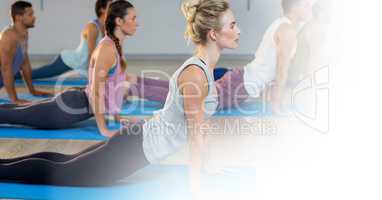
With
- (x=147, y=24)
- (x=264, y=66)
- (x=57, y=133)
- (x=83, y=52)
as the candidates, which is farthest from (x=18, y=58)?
(x=147, y=24)

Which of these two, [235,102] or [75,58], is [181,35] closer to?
[75,58]

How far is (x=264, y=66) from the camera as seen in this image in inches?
136

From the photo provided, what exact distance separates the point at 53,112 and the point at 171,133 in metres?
1.29

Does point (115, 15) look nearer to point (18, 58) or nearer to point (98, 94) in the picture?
point (98, 94)

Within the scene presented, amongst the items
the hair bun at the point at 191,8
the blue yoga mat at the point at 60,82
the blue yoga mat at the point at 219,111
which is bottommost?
the blue yoga mat at the point at 219,111

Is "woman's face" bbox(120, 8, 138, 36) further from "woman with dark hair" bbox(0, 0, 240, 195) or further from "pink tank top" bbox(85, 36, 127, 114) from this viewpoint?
"woman with dark hair" bbox(0, 0, 240, 195)

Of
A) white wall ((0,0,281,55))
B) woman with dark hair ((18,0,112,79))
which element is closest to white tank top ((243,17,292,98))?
woman with dark hair ((18,0,112,79))

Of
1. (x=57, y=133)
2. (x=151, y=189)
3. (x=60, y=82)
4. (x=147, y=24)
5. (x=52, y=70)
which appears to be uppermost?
(x=147, y=24)

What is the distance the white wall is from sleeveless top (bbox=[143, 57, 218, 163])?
14.9ft

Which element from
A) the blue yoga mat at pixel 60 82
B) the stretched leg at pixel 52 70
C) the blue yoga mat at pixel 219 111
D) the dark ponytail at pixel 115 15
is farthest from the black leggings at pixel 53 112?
the stretched leg at pixel 52 70

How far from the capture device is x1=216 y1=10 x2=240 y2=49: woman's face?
199cm

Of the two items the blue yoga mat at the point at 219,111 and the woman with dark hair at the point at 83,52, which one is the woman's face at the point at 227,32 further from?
the woman with dark hair at the point at 83,52

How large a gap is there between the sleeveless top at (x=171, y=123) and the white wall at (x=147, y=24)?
4.54m

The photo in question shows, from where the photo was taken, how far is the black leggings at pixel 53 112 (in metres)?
3.09
